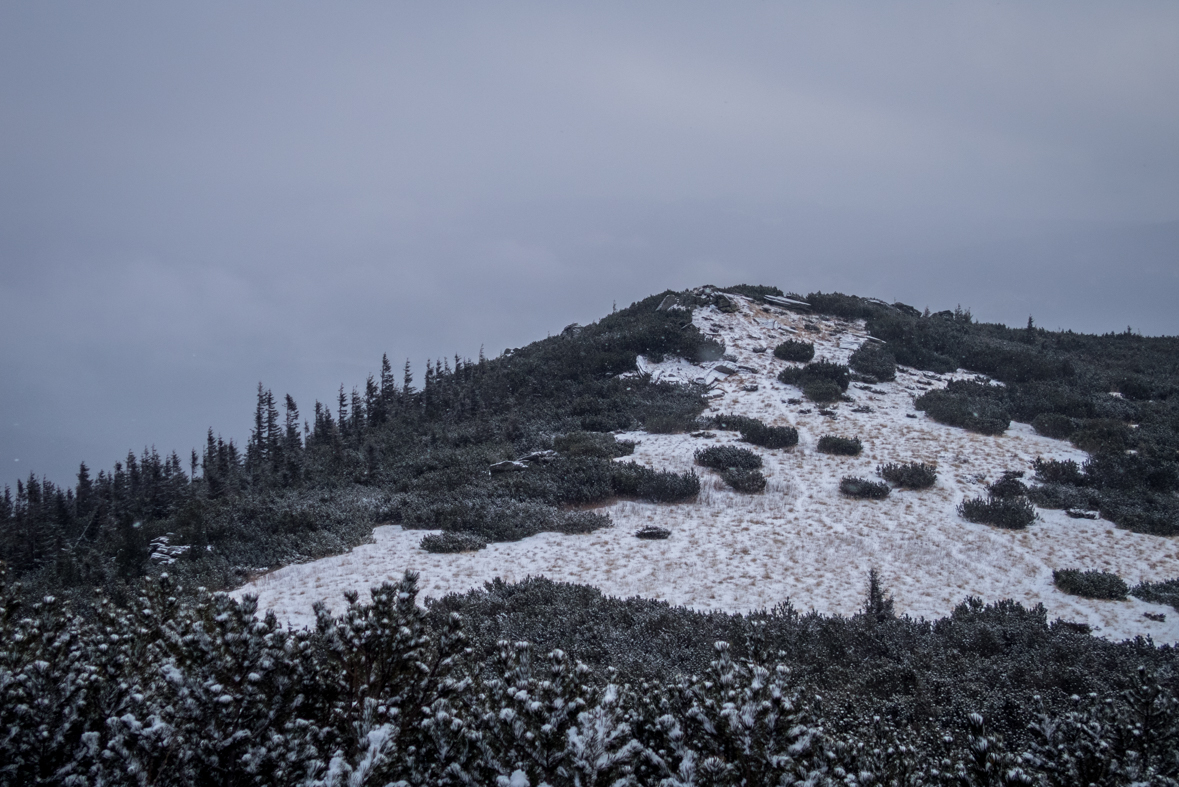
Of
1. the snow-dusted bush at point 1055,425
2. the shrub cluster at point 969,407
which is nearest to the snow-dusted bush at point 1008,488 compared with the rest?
the shrub cluster at point 969,407

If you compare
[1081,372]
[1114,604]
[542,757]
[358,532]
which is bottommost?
[1114,604]

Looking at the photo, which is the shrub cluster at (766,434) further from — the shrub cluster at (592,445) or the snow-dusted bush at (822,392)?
the shrub cluster at (592,445)

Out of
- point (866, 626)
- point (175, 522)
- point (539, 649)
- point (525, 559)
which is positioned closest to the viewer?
point (539, 649)

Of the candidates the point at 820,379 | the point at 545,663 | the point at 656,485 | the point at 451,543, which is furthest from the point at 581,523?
the point at 820,379

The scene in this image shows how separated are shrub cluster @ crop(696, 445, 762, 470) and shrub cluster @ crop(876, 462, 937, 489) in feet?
11.2

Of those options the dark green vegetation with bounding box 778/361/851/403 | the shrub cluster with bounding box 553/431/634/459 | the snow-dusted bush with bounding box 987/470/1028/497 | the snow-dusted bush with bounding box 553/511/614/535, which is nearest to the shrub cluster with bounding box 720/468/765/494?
the shrub cluster with bounding box 553/431/634/459

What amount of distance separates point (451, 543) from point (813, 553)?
300 inches

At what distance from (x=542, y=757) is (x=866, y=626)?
752cm

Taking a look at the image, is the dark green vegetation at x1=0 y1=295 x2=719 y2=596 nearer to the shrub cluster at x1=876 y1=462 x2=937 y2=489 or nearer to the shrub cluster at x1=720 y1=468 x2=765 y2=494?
the shrub cluster at x1=720 y1=468 x2=765 y2=494

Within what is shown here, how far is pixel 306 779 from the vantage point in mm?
2977

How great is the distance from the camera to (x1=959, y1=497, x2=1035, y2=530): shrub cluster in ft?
46.8

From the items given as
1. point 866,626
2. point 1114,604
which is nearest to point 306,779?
point 866,626

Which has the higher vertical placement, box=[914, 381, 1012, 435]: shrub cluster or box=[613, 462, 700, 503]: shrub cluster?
box=[914, 381, 1012, 435]: shrub cluster

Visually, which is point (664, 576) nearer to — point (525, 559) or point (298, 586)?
point (525, 559)
